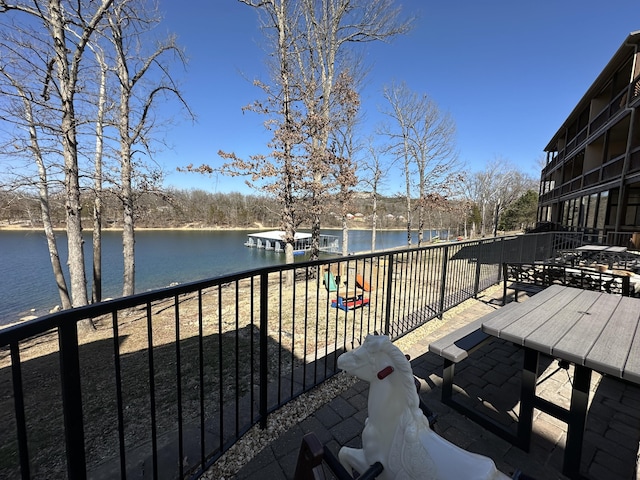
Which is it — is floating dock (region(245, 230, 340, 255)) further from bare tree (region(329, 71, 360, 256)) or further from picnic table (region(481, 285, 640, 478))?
picnic table (region(481, 285, 640, 478))

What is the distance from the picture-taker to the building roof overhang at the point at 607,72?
9800 mm

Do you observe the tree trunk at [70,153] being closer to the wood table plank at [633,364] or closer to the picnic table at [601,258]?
the wood table plank at [633,364]

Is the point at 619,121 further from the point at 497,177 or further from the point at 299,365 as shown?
the point at 497,177

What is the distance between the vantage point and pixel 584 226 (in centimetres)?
1408

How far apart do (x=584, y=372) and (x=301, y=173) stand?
290 inches

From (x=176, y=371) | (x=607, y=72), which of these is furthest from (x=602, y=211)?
(x=176, y=371)

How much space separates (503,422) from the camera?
6.79 feet

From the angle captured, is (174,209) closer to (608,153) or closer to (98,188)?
(98,188)

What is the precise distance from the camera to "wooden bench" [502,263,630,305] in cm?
352

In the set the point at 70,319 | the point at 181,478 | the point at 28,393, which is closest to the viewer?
the point at 70,319

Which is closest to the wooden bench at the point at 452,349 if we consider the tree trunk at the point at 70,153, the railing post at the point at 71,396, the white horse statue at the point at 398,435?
the white horse statue at the point at 398,435

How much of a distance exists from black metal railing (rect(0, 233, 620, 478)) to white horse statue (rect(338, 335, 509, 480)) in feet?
2.60

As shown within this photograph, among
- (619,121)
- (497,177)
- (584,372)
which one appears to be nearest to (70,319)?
(584,372)

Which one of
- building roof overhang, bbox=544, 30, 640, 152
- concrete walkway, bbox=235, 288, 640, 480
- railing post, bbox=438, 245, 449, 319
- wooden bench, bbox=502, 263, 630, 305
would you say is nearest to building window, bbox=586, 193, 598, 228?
building roof overhang, bbox=544, 30, 640, 152
